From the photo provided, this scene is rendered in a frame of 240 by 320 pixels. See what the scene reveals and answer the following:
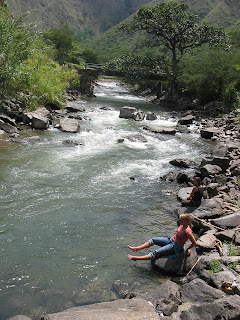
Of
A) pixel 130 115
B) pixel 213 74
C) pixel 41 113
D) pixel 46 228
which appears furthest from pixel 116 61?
pixel 46 228

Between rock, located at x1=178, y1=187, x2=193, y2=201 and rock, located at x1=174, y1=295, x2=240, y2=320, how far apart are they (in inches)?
232

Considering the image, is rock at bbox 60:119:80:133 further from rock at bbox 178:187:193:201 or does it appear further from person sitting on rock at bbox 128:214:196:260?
person sitting on rock at bbox 128:214:196:260

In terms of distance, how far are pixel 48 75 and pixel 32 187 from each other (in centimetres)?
1716

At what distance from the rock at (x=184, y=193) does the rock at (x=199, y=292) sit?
4779mm

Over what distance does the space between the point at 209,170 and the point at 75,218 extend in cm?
637

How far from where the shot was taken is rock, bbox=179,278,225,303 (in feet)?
18.3

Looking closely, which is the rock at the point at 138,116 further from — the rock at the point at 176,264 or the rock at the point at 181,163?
the rock at the point at 176,264

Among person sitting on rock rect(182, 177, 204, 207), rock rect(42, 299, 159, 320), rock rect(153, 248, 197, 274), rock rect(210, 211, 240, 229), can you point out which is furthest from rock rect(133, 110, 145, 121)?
rock rect(42, 299, 159, 320)

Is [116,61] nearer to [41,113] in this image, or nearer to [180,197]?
[41,113]

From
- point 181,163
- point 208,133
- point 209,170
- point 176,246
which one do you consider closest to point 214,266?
point 176,246

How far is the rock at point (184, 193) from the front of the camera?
1075 cm

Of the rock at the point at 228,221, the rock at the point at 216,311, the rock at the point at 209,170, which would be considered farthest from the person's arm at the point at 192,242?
the rock at the point at 209,170

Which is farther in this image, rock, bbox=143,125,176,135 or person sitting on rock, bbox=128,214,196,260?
rock, bbox=143,125,176,135

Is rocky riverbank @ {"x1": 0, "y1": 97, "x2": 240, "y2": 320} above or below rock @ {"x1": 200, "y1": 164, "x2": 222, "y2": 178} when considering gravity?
below
